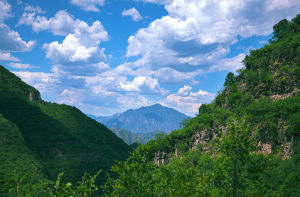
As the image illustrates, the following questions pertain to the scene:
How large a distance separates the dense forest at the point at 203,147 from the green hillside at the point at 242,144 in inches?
5.1

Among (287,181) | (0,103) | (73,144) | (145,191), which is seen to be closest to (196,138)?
(287,181)

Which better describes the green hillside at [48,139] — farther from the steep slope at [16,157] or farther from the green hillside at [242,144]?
the green hillside at [242,144]

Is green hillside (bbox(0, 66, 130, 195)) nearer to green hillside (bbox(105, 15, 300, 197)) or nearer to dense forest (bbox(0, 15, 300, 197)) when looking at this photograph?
dense forest (bbox(0, 15, 300, 197))

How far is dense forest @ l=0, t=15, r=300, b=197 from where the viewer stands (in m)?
19.7

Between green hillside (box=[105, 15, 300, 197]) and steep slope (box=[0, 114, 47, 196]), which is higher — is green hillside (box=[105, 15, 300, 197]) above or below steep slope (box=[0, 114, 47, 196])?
above

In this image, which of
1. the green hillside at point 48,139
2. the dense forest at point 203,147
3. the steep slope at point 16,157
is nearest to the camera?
the dense forest at point 203,147

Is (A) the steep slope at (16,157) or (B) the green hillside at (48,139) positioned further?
(B) the green hillside at (48,139)

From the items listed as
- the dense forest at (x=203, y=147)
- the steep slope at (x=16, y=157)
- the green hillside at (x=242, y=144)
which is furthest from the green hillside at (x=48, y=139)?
the green hillside at (x=242, y=144)

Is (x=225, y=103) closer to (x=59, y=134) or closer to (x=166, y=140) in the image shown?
(x=166, y=140)

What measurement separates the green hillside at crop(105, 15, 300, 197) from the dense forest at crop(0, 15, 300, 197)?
130 millimetres

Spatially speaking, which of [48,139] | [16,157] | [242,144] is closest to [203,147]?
[242,144]

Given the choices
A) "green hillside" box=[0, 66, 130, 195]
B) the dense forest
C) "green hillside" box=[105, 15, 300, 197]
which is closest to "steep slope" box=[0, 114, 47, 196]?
"green hillside" box=[0, 66, 130, 195]

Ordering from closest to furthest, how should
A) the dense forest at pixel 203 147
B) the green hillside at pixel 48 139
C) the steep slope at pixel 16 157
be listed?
the dense forest at pixel 203 147
the steep slope at pixel 16 157
the green hillside at pixel 48 139

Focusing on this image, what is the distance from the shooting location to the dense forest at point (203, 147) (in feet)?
64.6
